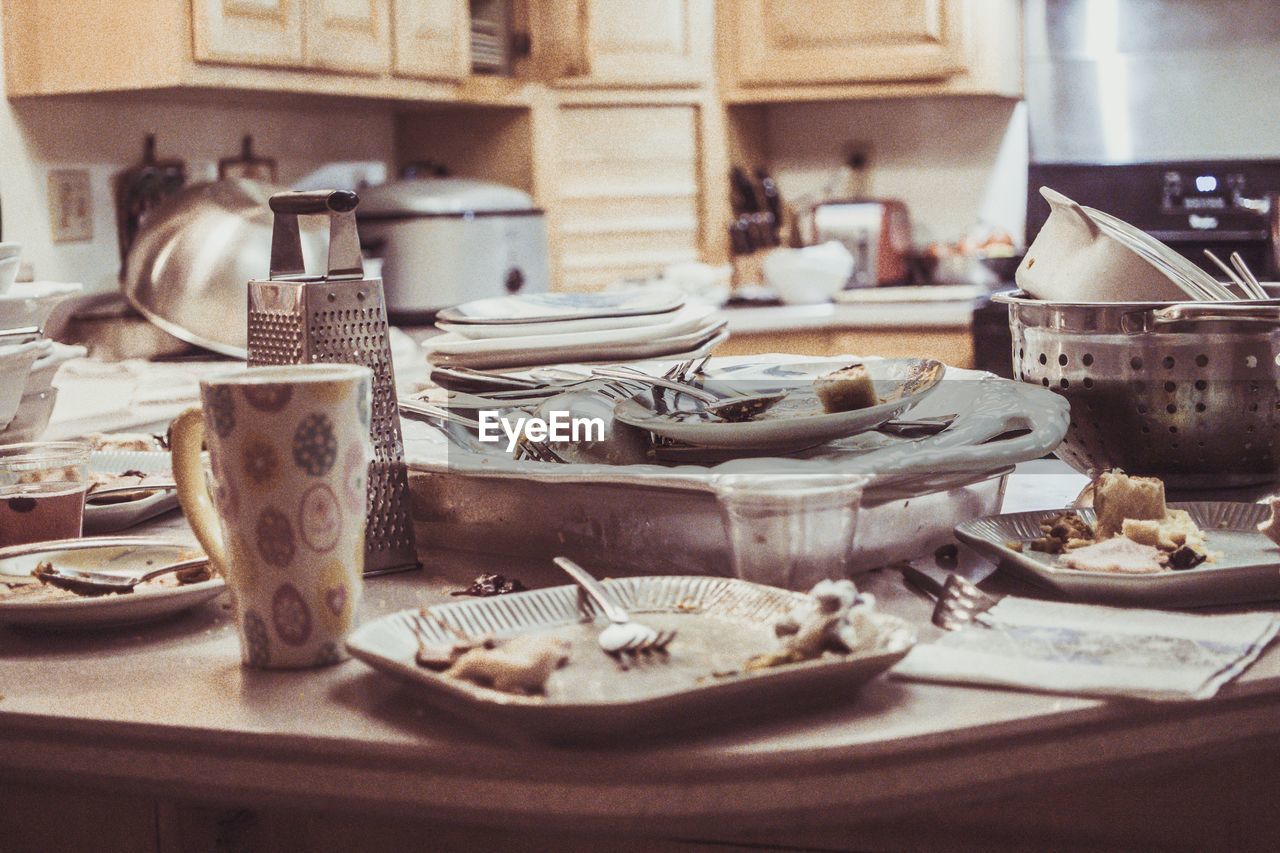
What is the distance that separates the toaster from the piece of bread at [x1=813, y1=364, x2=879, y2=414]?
2.67m

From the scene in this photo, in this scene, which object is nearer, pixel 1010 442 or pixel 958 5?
pixel 1010 442

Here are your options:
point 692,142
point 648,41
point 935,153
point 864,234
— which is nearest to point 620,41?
point 648,41

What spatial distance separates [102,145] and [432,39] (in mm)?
748

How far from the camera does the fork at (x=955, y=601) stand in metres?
0.73

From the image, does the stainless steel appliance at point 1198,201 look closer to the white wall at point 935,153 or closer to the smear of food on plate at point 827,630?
the white wall at point 935,153

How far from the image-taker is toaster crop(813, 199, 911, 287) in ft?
11.8

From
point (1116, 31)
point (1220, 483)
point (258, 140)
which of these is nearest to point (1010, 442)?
point (1220, 483)

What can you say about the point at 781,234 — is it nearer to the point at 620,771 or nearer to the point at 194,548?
the point at 194,548

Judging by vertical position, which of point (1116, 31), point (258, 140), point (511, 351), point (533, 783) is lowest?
point (533, 783)

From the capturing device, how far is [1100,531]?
84cm

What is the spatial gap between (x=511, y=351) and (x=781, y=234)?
2.88 m

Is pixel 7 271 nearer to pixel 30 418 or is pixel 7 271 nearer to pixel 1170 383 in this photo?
pixel 30 418

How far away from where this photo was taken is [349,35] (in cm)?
283

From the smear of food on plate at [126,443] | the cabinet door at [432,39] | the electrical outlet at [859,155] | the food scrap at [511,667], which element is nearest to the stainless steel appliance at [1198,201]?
the electrical outlet at [859,155]
